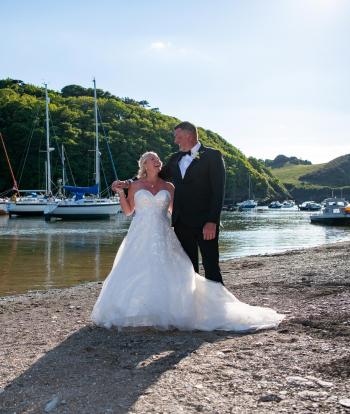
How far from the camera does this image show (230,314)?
5.59 m

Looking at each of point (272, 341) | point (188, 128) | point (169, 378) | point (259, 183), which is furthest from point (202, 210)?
point (259, 183)

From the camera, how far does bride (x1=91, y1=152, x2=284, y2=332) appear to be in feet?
17.6

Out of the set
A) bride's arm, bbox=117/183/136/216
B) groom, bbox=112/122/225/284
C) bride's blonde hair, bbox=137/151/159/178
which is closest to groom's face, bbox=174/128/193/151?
groom, bbox=112/122/225/284

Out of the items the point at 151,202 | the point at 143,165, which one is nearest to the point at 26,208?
the point at 143,165

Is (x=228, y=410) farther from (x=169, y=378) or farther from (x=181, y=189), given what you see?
(x=181, y=189)

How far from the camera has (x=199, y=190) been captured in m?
5.73

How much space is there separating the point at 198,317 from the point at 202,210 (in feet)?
3.87

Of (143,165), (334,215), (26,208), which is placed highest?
(143,165)

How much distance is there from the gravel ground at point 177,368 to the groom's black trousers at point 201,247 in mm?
773

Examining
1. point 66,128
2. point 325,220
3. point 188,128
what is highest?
point 66,128

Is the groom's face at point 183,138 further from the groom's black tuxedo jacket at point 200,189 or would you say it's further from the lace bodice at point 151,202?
the lace bodice at point 151,202

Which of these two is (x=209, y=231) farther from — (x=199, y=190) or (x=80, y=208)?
(x=80, y=208)

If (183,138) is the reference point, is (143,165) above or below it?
below

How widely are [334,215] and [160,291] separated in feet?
155
